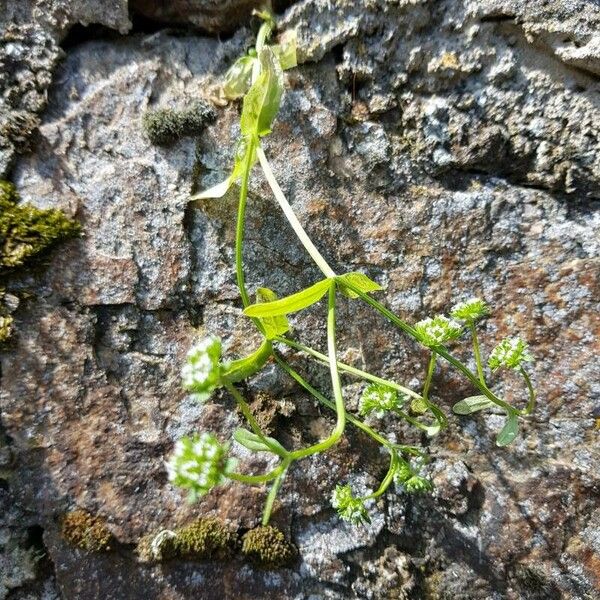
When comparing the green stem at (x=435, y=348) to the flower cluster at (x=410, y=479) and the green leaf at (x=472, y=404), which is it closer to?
the green leaf at (x=472, y=404)

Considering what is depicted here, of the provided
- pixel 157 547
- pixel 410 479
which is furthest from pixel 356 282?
pixel 157 547

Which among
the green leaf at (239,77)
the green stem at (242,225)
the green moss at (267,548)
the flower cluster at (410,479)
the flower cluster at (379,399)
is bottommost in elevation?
the green moss at (267,548)

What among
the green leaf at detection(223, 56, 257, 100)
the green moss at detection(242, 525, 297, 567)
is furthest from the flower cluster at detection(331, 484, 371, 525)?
the green leaf at detection(223, 56, 257, 100)

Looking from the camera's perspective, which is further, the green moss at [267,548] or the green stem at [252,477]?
the green moss at [267,548]

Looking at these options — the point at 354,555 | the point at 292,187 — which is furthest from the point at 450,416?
the point at 292,187

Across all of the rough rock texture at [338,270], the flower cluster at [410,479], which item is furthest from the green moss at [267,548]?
the flower cluster at [410,479]

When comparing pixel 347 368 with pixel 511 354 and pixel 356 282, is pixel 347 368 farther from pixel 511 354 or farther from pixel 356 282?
pixel 511 354
